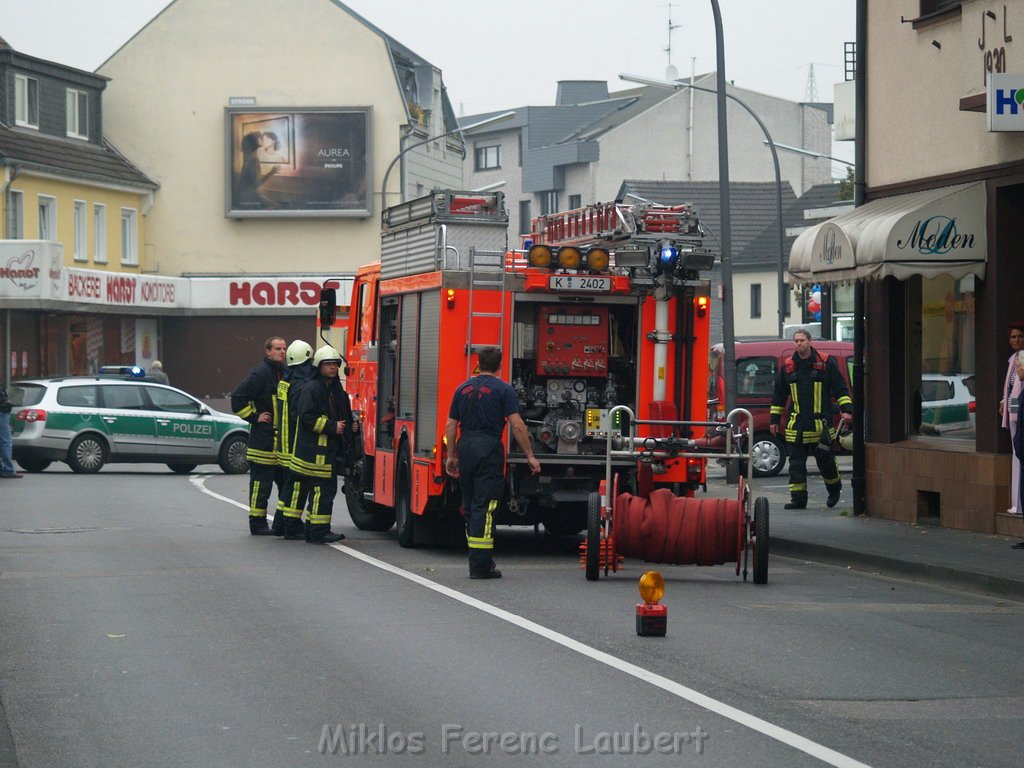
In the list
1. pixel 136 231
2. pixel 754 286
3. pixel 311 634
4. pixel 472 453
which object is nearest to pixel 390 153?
pixel 136 231

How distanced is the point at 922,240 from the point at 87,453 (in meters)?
16.0

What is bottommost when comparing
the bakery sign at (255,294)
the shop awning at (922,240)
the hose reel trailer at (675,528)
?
the hose reel trailer at (675,528)

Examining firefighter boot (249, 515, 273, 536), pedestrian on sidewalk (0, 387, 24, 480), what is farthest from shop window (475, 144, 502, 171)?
firefighter boot (249, 515, 273, 536)

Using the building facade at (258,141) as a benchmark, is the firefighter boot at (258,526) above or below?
below

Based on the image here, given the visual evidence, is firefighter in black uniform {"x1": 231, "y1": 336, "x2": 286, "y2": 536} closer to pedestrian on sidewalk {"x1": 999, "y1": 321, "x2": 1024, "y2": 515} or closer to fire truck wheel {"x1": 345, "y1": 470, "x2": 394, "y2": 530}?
fire truck wheel {"x1": 345, "y1": 470, "x2": 394, "y2": 530}

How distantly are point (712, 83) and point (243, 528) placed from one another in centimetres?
5816

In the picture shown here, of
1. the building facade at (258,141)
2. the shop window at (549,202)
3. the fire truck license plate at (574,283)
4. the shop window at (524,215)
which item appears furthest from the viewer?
the shop window at (524,215)

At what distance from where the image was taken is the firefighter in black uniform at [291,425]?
15.4 meters

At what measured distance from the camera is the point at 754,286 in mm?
62844

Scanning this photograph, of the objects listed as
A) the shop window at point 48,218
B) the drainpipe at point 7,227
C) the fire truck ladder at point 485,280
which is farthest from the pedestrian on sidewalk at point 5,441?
the shop window at point 48,218

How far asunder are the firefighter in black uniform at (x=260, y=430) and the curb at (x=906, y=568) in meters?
4.86

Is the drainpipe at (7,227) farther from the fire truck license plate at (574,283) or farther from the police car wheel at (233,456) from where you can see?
the fire truck license plate at (574,283)

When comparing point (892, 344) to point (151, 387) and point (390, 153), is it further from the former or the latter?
point (390, 153)

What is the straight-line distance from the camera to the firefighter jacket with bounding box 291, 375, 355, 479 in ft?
49.2
